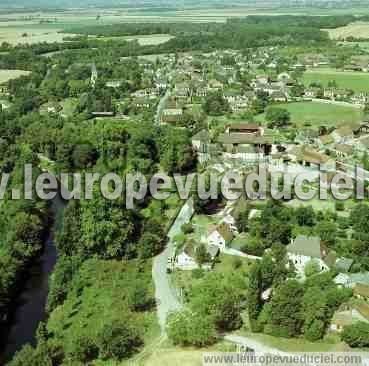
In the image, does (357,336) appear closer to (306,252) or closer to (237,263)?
(306,252)

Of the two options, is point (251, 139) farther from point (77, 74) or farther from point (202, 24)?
point (202, 24)

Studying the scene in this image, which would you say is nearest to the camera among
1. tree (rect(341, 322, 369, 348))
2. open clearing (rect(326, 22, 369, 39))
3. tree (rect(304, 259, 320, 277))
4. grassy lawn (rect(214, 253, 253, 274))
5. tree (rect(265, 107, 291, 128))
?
tree (rect(341, 322, 369, 348))

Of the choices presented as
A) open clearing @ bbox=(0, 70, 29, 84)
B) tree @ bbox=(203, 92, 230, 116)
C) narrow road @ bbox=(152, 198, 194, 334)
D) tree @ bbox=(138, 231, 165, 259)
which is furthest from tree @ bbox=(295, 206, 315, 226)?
open clearing @ bbox=(0, 70, 29, 84)

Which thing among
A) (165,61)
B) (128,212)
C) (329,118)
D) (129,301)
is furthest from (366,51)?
(129,301)

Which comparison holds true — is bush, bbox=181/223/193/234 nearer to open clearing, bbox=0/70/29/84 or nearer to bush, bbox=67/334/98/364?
bush, bbox=67/334/98/364

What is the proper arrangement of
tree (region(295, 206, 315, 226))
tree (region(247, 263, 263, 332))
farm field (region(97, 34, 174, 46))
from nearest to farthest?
tree (region(247, 263, 263, 332)) → tree (region(295, 206, 315, 226)) → farm field (region(97, 34, 174, 46))

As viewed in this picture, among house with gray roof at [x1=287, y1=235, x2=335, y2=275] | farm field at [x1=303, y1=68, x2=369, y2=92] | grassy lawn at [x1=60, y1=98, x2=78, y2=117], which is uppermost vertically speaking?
farm field at [x1=303, y1=68, x2=369, y2=92]

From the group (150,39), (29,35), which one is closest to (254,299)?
(150,39)
